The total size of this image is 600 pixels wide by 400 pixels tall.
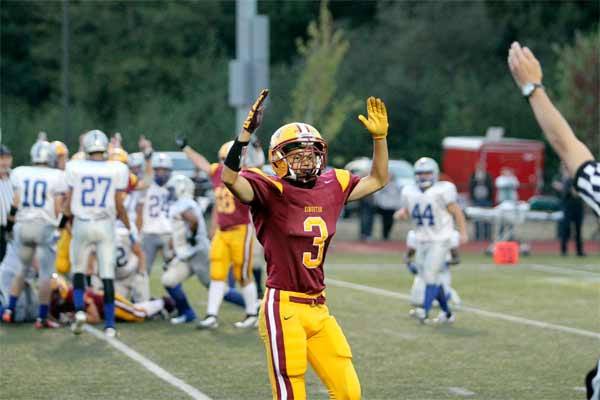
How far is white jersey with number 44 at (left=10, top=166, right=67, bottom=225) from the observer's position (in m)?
11.5

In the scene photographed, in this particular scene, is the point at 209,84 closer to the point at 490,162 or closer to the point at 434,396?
the point at 490,162

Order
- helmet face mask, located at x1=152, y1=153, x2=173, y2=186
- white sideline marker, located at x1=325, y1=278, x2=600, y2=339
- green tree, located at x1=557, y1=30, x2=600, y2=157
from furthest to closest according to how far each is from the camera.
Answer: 1. green tree, located at x1=557, y1=30, x2=600, y2=157
2. helmet face mask, located at x1=152, y1=153, x2=173, y2=186
3. white sideline marker, located at x1=325, y1=278, x2=600, y2=339

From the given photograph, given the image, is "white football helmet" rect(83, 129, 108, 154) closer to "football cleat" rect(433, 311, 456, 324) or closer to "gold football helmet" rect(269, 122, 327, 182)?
"football cleat" rect(433, 311, 456, 324)

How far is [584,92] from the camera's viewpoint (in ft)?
130

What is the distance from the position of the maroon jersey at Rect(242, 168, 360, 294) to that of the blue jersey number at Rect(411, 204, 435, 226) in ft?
20.0

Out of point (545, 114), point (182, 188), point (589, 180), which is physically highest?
point (545, 114)

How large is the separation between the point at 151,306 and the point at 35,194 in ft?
5.74

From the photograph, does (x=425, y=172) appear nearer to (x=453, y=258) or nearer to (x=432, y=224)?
(x=432, y=224)

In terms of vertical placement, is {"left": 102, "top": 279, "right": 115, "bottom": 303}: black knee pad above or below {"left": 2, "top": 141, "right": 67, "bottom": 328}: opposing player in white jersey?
below

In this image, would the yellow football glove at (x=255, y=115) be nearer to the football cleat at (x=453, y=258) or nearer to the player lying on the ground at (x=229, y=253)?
the player lying on the ground at (x=229, y=253)

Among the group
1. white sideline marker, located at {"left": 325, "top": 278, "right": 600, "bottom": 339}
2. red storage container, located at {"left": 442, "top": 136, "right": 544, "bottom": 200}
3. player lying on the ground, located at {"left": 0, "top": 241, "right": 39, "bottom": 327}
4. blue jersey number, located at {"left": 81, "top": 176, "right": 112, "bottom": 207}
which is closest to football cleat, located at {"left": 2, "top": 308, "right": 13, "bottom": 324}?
player lying on the ground, located at {"left": 0, "top": 241, "right": 39, "bottom": 327}

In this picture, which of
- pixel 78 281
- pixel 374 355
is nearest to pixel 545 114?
pixel 374 355

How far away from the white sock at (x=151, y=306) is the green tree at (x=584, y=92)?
2906 cm

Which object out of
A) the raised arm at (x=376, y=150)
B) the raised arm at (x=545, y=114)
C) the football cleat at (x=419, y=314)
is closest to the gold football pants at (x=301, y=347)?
the raised arm at (x=376, y=150)
